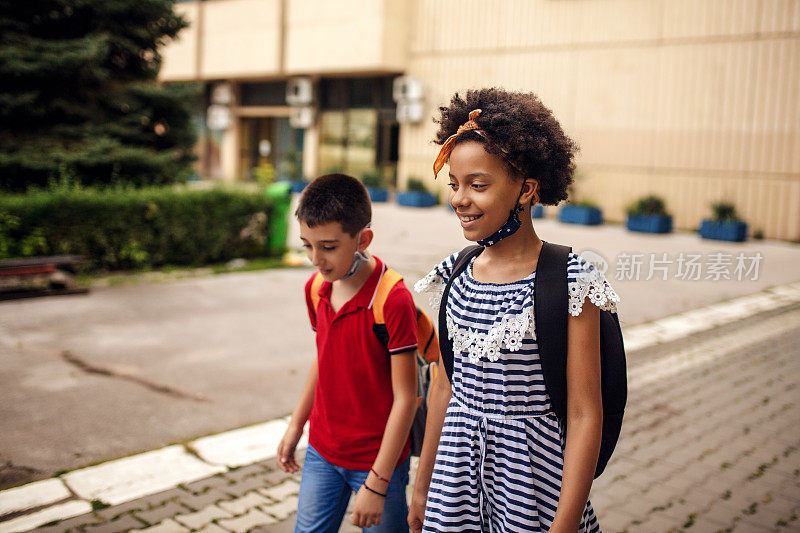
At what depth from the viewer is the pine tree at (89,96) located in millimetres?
10742

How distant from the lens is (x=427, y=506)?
1.97m

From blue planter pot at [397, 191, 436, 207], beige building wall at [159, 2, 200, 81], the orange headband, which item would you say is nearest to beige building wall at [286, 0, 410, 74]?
blue planter pot at [397, 191, 436, 207]

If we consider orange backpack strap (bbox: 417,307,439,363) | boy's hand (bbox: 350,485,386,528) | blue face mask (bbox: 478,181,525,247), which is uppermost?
blue face mask (bbox: 478,181,525,247)

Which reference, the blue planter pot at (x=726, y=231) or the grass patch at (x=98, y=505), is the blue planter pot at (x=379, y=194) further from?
the grass patch at (x=98, y=505)

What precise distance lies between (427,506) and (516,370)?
0.48 meters

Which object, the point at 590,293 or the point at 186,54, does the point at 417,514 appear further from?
the point at 186,54

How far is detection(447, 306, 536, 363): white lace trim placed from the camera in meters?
1.78

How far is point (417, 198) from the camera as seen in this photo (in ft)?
80.8

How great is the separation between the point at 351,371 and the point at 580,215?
19.4 metres

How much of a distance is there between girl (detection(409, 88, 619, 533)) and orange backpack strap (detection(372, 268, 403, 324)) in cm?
42

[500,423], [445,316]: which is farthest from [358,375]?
[500,423]

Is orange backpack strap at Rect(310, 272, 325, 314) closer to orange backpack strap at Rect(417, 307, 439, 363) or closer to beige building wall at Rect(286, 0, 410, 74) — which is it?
orange backpack strap at Rect(417, 307, 439, 363)

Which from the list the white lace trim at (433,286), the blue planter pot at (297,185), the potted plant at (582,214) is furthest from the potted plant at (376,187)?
the white lace trim at (433,286)

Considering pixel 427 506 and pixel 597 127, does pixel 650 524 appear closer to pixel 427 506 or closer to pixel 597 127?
pixel 427 506
